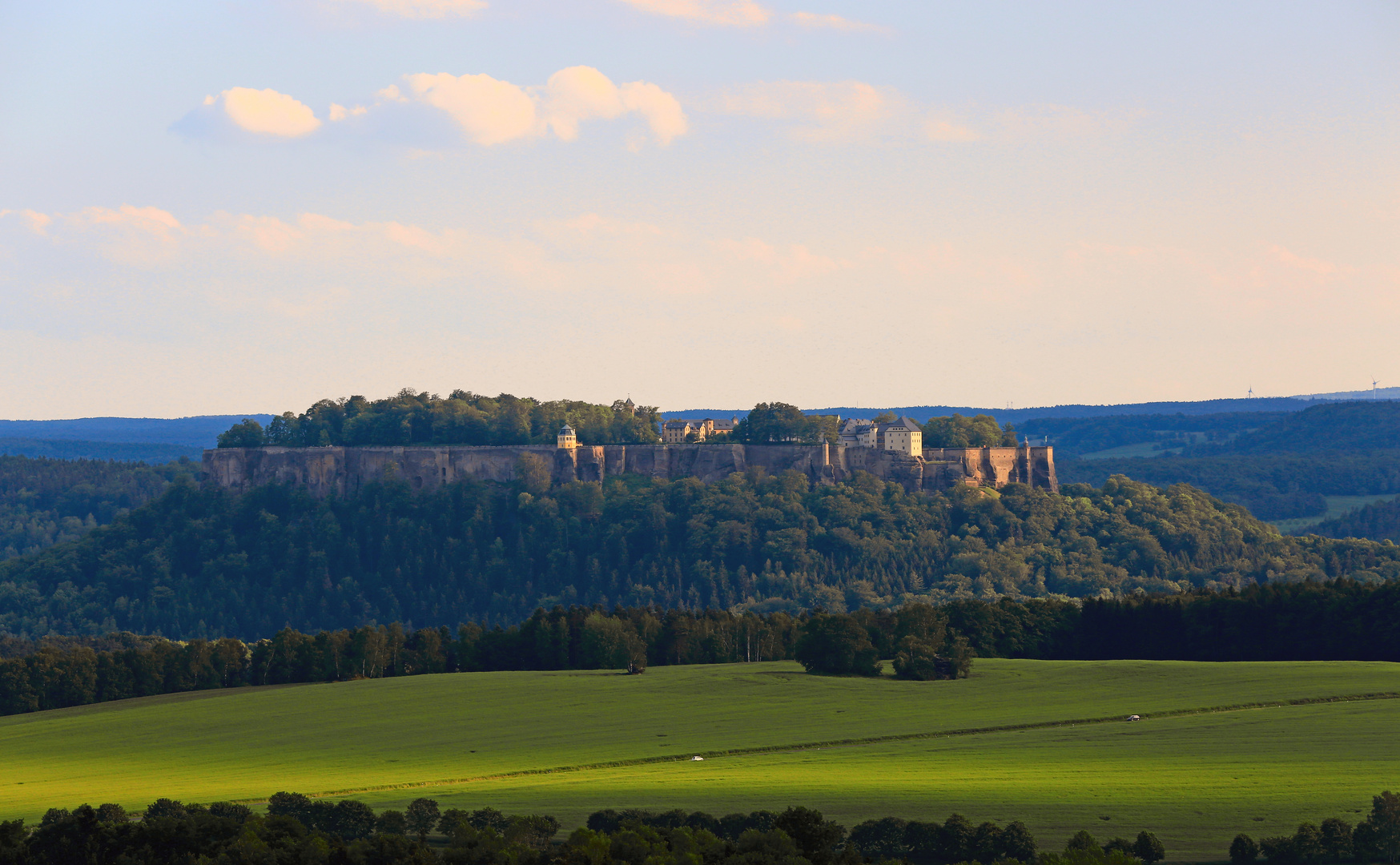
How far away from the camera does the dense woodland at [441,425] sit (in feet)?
602

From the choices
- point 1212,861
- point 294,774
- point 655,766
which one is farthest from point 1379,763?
point 294,774

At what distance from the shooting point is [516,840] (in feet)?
173

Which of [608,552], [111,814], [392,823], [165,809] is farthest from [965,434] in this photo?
[111,814]

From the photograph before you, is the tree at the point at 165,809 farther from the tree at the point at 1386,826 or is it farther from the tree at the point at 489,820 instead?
the tree at the point at 1386,826

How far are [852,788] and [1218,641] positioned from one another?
52279 mm

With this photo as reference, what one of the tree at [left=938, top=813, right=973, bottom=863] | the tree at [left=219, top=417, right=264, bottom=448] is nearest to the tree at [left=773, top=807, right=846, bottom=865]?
the tree at [left=938, top=813, right=973, bottom=863]

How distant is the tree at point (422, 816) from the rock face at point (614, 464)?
396 feet

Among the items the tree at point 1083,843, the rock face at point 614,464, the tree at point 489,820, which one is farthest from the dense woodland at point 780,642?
the rock face at point 614,464

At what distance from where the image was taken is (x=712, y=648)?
111438mm

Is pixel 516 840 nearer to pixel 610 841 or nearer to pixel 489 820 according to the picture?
pixel 489 820

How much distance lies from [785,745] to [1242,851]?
26702 millimetres

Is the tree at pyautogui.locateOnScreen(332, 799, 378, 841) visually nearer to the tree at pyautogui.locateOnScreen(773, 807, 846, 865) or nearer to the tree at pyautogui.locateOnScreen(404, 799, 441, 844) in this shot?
the tree at pyautogui.locateOnScreen(404, 799, 441, 844)

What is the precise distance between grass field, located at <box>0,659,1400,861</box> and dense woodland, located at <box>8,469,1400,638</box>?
6197 cm

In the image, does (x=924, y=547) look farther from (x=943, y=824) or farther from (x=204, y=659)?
(x=943, y=824)
